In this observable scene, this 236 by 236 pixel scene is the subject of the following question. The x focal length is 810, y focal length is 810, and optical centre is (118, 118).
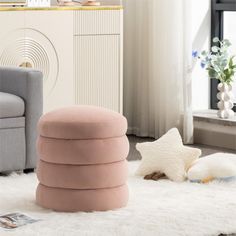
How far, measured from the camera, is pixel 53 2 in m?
6.41

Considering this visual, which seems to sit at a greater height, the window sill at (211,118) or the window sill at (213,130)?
the window sill at (211,118)

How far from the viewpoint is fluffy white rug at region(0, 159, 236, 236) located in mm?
3512

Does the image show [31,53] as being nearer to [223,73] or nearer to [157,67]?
[157,67]

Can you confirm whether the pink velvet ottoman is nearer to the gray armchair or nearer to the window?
the gray armchair

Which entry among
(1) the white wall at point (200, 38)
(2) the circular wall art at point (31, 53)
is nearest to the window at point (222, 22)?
(1) the white wall at point (200, 38)

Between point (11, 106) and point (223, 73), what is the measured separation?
1.89 metres

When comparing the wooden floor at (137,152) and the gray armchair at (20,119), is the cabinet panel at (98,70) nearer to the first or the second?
the wooden floor at (137,152)

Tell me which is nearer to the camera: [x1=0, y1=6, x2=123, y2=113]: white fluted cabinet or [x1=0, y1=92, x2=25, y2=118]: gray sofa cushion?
[x1=0, y1=92, x2=25, y2=118]: gray sofa cushion

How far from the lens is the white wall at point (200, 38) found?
6.33 m

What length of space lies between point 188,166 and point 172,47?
1.62m

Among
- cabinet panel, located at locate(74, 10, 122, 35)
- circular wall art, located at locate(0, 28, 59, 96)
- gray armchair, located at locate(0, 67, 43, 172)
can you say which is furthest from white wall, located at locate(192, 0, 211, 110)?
gray armchair, located at locate(0, 67, 43, 172)

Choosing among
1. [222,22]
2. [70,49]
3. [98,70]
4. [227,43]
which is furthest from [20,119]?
[222,22]

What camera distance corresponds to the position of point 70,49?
597 cm

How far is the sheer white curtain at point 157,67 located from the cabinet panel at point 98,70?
1.12 feet
